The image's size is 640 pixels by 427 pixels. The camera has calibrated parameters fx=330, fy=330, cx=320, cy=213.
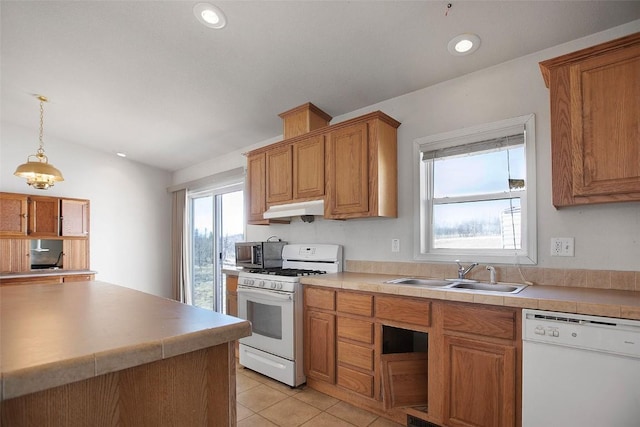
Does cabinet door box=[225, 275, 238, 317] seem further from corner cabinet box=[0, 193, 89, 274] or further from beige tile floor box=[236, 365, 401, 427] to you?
corner cabinet box=[0, 193, 89, 274]

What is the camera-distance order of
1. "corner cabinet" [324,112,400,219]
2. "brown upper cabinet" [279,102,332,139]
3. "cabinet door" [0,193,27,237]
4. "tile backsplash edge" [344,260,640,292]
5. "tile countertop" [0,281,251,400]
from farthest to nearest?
"cabinet door" [0,193,27,237] < "brown upper cabinet" [279,102,332,139] < "corner cabinet" [324,112,400,219] < "tile backsplash edge" [344,260,640,292] < "tile countertop" [0,281,251,400]

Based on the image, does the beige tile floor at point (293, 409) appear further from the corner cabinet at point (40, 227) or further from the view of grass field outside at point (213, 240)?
the corner cabinet at point (40, 227)

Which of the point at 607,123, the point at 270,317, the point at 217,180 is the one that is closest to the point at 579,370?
the point at 607,123

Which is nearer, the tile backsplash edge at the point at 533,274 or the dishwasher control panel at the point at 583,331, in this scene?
the dishwasher control panel at the point at 583,331

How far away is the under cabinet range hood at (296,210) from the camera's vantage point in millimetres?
2943

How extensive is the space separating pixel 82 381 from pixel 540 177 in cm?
254

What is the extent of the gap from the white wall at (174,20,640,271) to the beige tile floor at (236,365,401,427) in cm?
120

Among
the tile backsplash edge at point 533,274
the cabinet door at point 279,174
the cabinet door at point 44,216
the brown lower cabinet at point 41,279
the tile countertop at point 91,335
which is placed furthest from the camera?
the cabinet door at point 44,216

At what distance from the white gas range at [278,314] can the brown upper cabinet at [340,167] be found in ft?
1.88

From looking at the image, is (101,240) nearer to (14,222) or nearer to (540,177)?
(14,222)

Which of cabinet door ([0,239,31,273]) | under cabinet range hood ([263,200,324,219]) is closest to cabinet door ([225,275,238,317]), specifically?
under cabinet range hood ([263,200,324,219])

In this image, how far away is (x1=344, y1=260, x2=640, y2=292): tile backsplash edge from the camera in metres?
1.88

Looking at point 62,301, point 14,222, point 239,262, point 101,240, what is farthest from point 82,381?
point 101,240

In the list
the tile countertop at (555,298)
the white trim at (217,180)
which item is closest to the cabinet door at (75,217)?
the white trim at (217,180)
